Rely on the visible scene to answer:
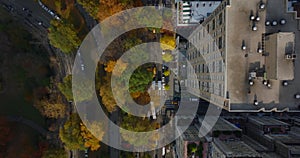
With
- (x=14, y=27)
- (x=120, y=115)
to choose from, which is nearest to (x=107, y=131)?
(x=120, y=115)

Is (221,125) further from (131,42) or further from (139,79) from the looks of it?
(131,42)

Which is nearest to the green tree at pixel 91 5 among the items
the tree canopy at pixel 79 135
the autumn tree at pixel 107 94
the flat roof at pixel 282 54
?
the autumn tree at pixel 107 94

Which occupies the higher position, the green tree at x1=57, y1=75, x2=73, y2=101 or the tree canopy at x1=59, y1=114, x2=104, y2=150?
the green tree at x1=57, y1=75, x2=73, y2=101

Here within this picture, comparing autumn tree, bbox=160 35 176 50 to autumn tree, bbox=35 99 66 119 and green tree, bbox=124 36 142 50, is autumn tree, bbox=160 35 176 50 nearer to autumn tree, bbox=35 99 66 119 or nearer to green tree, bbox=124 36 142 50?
green tree, bbox=124 36 142 50

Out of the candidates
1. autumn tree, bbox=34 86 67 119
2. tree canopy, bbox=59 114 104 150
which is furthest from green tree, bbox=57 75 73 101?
tree canopy, bbox=59 114 104 150

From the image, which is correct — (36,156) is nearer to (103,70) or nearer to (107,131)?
(107,131)
